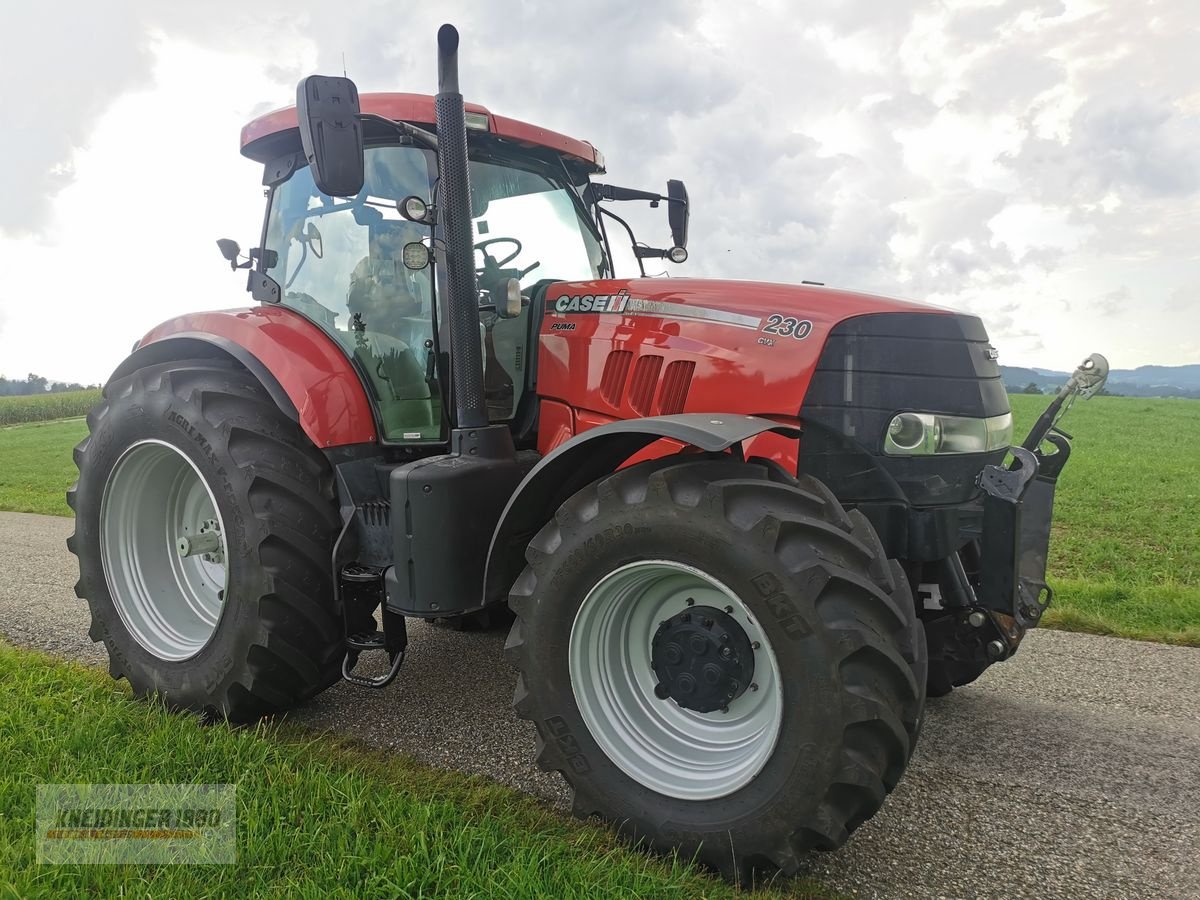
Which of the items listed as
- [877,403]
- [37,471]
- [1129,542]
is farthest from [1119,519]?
[37,471]

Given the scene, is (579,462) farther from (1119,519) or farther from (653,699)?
(1119,519)

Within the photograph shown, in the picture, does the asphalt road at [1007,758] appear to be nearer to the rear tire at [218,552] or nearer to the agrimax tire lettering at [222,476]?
the rear tire at [218,552]

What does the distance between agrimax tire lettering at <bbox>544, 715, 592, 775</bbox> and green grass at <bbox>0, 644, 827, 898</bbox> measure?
19 cm

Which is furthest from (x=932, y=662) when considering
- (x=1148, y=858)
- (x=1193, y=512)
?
(x=1193, y=512)

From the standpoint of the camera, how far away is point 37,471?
1573 centimetres

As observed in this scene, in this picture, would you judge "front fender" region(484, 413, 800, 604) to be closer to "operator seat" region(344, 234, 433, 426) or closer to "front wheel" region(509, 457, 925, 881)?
"front wheel" region(509, 457, 925, 881)

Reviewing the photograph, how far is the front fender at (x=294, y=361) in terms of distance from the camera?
3326mm

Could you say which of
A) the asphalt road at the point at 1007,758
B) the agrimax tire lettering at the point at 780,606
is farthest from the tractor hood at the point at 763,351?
the asphalt road at the point at 1007,758

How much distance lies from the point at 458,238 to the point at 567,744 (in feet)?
5.92

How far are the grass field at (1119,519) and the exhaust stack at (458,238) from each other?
3.86m

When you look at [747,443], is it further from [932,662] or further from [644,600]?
[932,662]

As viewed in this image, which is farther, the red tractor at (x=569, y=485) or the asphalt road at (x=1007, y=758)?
the asphalt road at (x=1007, y=758)

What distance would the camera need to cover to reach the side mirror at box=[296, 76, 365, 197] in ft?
8.84

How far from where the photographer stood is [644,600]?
2682 millimetres
